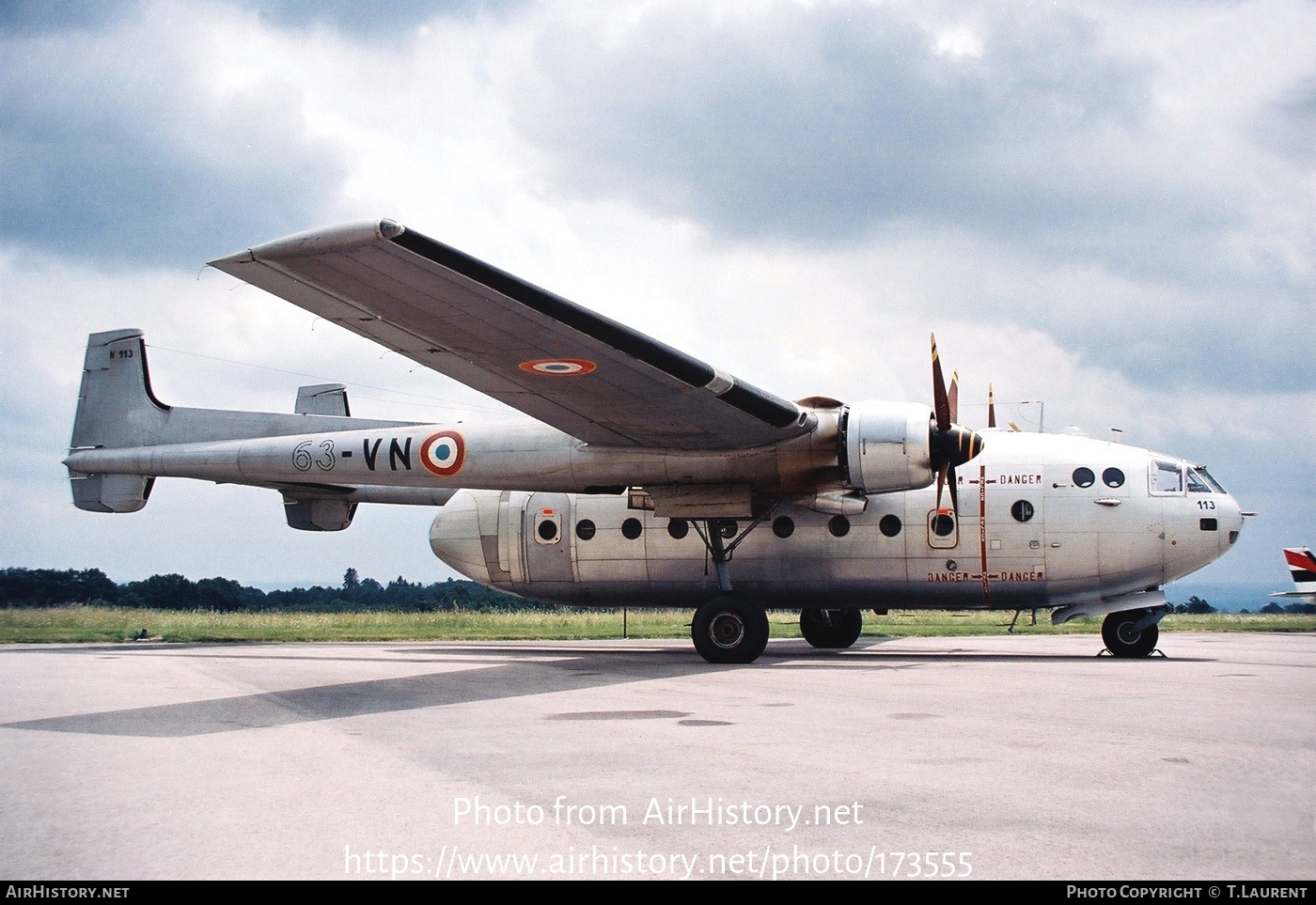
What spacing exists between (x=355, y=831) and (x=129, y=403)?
18994mm

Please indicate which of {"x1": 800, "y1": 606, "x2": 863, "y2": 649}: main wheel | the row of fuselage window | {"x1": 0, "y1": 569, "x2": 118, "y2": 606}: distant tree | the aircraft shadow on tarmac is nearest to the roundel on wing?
the aircraft shadow on tarmac

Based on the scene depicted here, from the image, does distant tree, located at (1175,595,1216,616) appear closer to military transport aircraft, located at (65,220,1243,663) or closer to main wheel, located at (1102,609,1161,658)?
main wheel, located at (1102,609,1161,658)

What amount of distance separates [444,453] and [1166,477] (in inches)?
485

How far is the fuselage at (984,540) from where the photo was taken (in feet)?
55.1

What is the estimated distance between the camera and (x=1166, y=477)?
17.0 metres

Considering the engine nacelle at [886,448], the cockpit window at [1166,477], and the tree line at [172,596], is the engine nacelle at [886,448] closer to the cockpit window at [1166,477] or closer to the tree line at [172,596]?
the cockpit window at [1166,477]

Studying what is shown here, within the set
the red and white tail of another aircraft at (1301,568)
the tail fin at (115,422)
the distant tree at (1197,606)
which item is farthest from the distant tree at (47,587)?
the distant tree at (1197,606)

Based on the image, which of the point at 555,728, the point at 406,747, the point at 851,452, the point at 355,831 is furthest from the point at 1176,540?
the point at 355,831

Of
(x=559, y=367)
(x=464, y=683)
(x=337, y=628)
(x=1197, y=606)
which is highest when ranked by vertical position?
(x=559, y=367)

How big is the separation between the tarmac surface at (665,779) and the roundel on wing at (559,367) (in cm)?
404

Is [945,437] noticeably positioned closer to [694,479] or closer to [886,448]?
[886,448]

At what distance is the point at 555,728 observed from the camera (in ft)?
28.5

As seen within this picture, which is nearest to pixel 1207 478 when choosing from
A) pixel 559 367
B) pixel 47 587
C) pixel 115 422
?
pixel 559 367

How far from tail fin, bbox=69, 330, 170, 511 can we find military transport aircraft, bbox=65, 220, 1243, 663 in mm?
45
